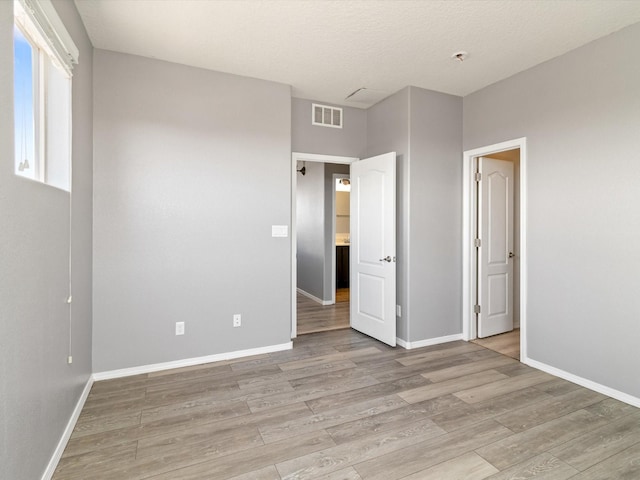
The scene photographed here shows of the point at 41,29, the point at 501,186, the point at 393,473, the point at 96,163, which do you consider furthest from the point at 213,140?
the point at 501,186

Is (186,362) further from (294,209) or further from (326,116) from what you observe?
(326,116)

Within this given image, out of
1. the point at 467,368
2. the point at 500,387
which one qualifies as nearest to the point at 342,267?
the point at 467,368

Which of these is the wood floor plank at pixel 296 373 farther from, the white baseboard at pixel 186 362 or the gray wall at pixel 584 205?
the gray wall at pixel 584 205

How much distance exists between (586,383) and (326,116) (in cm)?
371

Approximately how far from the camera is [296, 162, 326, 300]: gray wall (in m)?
5.98

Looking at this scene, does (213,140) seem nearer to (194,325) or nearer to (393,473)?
(194,325)

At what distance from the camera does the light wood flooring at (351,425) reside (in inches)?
73.0

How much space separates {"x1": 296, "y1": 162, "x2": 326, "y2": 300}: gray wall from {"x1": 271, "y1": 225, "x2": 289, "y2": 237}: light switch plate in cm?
234

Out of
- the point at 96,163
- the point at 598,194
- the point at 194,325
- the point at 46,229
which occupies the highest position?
the point at 96,163

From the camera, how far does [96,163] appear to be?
9.45 feet

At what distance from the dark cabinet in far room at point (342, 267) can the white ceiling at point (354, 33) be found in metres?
4.16

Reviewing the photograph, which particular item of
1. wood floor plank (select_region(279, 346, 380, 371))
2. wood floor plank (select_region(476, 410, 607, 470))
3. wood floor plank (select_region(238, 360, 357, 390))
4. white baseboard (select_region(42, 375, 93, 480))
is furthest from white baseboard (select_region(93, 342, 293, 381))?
wood floor plank (select_region(476, 410, 607, 470))

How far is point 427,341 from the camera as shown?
3.81m

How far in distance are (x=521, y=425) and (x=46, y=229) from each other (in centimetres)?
312
